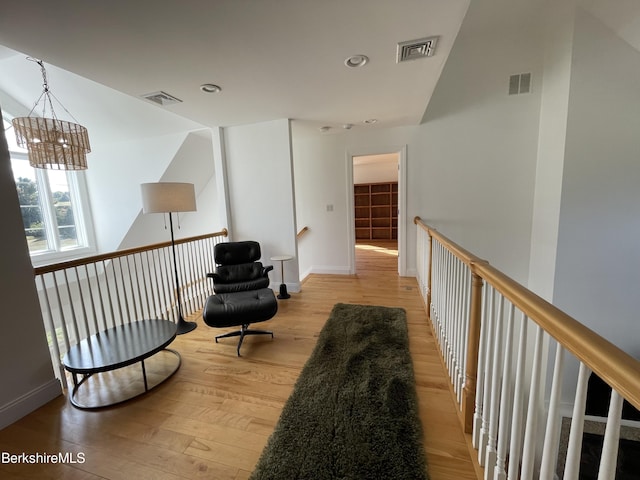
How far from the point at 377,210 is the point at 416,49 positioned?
6.09 m

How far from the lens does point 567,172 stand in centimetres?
280

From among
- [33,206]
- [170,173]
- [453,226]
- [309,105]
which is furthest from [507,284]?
[33,206]

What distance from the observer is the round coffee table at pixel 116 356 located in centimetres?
162

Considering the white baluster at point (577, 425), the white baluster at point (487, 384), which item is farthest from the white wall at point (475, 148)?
the white baluster at point (577, 425)

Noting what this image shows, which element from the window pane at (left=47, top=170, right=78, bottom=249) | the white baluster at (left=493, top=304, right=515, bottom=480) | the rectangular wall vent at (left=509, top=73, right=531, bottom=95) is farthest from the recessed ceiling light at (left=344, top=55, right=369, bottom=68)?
the window pane at (left=47, top=170, right=78, bottom=249)

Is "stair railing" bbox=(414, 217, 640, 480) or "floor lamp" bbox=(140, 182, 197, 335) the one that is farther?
"floor lamp" bbox=(140, 182, 197, 335)

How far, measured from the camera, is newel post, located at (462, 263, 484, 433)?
4.30 feet

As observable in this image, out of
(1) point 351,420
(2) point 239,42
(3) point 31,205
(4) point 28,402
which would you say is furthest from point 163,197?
(3) point 31,205

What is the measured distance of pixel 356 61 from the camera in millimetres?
2053

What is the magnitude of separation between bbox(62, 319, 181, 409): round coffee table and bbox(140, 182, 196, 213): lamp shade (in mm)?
1006

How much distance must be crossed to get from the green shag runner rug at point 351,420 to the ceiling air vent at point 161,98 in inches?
109

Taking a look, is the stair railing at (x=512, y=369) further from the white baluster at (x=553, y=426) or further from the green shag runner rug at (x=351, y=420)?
the green shag runner rug at (x=351, y=420)

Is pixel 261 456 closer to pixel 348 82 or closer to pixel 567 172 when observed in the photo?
pixel 348 82

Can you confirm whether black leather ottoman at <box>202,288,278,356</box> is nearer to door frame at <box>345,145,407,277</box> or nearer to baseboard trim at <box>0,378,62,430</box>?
baseboard trim at <box>0,378,62,430</box>
